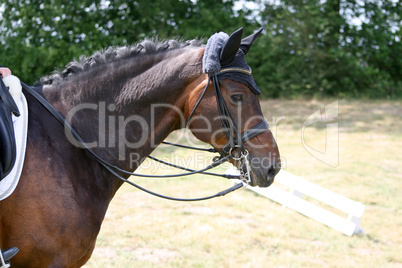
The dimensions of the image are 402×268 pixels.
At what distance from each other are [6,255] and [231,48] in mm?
1834

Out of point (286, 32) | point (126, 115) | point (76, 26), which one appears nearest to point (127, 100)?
point (126, 115)

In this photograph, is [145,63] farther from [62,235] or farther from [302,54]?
[302,54]

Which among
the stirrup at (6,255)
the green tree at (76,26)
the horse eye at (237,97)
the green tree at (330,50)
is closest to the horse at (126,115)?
the horse eye at (237,97)

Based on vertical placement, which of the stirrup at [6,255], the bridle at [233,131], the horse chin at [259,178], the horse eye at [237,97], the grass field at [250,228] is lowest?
the grass field at [250,228]

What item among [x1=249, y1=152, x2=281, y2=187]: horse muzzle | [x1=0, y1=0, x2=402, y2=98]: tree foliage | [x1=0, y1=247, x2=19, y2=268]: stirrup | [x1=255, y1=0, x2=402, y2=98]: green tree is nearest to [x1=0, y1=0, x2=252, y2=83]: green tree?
[x1=0, y1=0, x2=402, y2=98]: tree foliage

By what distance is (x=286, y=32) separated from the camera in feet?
53.5

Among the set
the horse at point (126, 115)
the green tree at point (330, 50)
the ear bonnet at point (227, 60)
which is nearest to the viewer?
the horse at point (126, 115)

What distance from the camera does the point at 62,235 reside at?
209cm

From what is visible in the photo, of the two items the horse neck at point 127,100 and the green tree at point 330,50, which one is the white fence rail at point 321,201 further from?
the green tree at point 330,50

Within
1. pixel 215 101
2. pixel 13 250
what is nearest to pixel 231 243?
pixel 215 101

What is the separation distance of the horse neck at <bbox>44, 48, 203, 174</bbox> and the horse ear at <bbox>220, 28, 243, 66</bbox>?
18 cm

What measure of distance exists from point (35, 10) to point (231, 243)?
13.0 meters

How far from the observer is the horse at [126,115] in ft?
7.26

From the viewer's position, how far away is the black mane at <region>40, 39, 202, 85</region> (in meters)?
2.50
